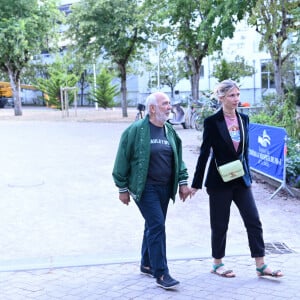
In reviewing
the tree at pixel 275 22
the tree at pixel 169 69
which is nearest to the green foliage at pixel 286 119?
the tree at pixel 275 22

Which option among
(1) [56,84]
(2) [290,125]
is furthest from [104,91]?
(2) [290,125]

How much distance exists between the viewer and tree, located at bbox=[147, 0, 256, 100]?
15.7 metres

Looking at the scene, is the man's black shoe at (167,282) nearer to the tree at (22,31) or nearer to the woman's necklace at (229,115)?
the woman's necklace at (229,115)

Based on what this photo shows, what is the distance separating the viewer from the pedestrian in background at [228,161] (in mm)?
4520

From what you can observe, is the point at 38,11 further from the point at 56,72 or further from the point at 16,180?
the point at 16,180

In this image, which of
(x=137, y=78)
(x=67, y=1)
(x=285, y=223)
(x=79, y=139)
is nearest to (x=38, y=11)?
(x=79, y=139)

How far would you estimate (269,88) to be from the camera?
147 feet

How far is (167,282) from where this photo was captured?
4367 millimetres

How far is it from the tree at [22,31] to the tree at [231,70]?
10.9 metres

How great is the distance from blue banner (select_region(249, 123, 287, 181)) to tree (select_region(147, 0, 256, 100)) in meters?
6.82

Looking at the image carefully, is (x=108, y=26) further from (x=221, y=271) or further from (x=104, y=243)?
(x=221, y=271)

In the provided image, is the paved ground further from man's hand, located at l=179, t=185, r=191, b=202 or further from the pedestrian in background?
man's hand, located at l=179, t=185, r=191, b=202

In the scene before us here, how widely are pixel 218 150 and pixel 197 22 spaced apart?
19.3m

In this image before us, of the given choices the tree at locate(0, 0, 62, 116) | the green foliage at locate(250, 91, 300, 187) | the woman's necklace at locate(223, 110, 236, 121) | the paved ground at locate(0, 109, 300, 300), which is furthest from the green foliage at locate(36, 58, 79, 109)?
the woman's necklace at locate(223, 110, 236, 121)
